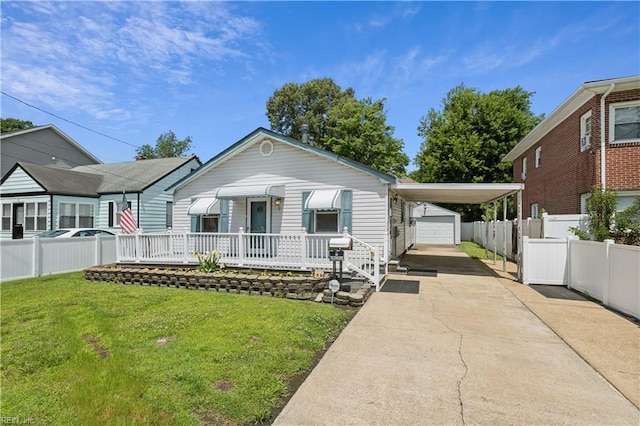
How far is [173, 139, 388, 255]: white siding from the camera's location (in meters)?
10.1

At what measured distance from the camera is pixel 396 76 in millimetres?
17312

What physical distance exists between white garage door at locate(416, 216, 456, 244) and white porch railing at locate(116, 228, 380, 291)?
17.8 metres

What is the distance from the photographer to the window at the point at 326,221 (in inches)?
420

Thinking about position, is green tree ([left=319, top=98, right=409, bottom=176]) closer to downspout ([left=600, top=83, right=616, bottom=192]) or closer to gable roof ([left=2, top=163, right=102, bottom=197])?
gable roof ([left=2, top=163, right=102, bottom=197])

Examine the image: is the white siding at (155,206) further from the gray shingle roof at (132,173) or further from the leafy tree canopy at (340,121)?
the leafy tree canopy at (340,121)

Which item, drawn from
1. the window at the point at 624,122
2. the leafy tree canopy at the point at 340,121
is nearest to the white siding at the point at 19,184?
the leafy tree canopy at the point at 340,121

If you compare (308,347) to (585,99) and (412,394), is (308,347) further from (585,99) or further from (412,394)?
(585,99)

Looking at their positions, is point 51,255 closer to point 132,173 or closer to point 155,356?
point 155,356

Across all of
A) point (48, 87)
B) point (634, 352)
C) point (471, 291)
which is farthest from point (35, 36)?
point (634, 352)

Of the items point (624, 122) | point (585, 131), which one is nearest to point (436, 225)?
point (585, 131)

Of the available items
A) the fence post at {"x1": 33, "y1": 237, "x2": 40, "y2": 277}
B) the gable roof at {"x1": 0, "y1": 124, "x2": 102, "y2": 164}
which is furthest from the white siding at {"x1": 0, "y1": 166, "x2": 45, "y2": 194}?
the fence post at {"x1": 33, "y1": 237, "x2": 40, "y2": 277}

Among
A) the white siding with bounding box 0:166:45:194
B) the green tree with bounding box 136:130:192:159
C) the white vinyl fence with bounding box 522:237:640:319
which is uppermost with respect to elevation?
the green tree with bounding box 136:130:192:159

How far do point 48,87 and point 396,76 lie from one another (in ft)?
49.7

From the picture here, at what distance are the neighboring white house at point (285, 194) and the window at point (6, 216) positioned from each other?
12401 millimetres
